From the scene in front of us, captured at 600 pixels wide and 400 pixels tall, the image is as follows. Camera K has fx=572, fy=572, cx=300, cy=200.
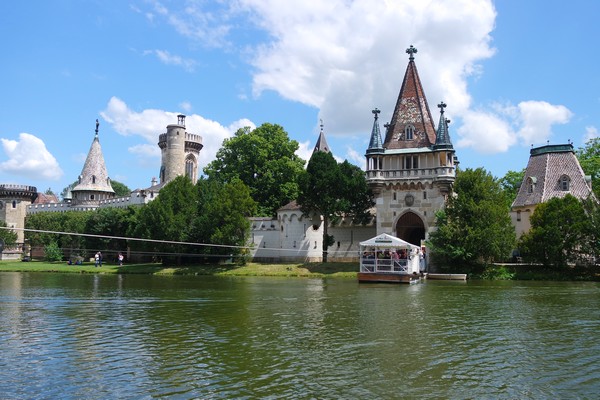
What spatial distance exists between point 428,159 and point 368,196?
7.10 m

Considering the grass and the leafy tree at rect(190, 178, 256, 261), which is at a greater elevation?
the leafy tree at rect(190, 178, 256, 261)

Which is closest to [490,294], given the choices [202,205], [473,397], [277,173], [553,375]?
[553,375]

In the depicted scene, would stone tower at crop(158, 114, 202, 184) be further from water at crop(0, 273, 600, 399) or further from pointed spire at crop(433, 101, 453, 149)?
water at crop(0, 273, 600, 399)

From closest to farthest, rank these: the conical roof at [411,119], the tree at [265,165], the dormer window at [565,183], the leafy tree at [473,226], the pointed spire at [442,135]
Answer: the leafy tree at [473,226]
the pointed spire at [442,135]
the conical roof at [411,119]
the dormer window at [565,183]
the tree at [265,165]

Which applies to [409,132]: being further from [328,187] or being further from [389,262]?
[389,262]

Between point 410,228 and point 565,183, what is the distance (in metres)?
15.4

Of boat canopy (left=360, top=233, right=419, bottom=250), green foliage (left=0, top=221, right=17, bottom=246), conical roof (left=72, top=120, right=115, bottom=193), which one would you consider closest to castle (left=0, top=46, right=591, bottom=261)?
boat canopy (left=360, top=233, right=419, bottom=250)

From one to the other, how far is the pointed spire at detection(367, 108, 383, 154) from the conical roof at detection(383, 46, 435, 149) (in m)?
0.86

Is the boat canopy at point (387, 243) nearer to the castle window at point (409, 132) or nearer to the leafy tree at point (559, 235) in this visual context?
the leafy tree at point (559, 235)

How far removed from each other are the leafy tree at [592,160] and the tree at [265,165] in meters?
32.0

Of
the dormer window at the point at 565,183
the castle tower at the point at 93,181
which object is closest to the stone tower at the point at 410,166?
the dormer window at the point at 565,183

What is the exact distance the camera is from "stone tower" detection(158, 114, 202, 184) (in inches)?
3238

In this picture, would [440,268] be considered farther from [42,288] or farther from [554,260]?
[42,288]

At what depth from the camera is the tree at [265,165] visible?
66.6 meters
